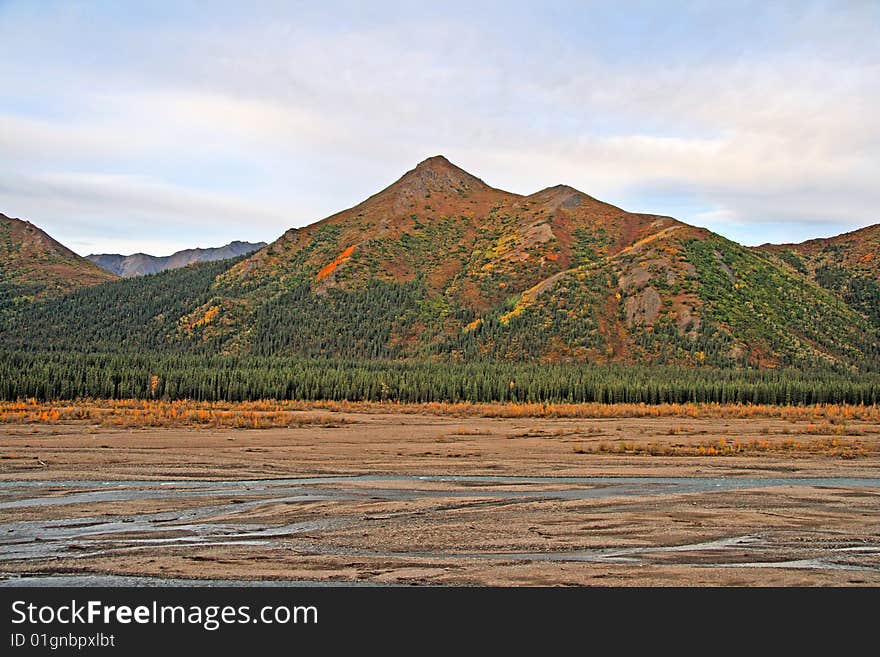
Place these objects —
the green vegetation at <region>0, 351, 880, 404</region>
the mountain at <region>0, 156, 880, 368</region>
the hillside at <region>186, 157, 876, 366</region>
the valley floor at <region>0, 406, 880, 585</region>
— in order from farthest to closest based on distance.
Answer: the mountain at <region>0, 156, 880, 368</region>, the hillside at <region>186, 157, 876, 366</region>, the green vegetation at <region>0, 351, 880, 404</region>, the valley floor at <region>0, 406, 880, 585</region>

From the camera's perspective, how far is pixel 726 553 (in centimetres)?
1471

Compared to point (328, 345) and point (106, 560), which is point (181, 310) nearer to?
point (328, 345)

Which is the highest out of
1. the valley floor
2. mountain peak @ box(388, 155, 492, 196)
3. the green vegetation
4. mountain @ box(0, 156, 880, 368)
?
mountain peak @ box(388, 155, 492, 196)

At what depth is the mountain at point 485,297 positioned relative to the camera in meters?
95.2

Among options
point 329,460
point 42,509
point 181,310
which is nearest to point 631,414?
point 329,460

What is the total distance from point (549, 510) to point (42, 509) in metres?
12.6

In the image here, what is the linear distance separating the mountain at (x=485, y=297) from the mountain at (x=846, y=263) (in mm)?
2932

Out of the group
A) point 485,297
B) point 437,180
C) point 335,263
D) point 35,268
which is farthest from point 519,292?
point 35,268

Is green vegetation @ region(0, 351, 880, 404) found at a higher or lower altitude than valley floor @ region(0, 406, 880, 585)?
higher

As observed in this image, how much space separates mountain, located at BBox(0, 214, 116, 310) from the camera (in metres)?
162

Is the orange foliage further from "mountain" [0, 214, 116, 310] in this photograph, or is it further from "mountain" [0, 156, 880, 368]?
"mountain" [0, 214, 116, 310]

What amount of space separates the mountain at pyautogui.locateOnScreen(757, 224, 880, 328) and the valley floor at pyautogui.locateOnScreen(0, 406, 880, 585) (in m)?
96.5

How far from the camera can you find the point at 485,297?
122 metres

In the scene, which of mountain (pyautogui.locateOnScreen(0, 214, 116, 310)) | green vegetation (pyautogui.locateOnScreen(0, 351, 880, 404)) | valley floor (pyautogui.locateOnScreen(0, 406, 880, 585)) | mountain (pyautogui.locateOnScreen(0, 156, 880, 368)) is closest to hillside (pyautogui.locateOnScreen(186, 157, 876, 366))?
mountain (pyautogui.locateOnScreen(0, 156, 880, 368))
